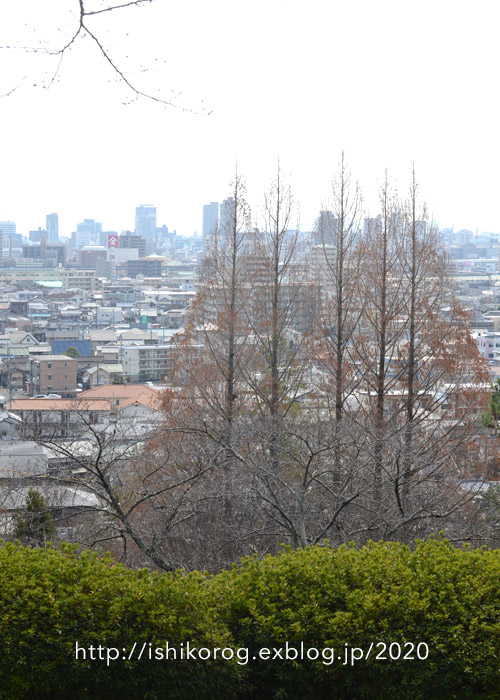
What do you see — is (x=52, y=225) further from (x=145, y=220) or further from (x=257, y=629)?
(x=257, y=629)

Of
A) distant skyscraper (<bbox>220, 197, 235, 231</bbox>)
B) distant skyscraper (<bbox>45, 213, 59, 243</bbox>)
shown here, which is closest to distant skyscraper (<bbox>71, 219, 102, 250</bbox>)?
distant skyscraper (<bbox>45, 213, 59, 243</bbox>)

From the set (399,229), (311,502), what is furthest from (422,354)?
(311,502)

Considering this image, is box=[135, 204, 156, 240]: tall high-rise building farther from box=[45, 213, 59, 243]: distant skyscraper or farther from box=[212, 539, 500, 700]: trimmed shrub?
box=[212, 539, 500, 700]: trimmed shrub

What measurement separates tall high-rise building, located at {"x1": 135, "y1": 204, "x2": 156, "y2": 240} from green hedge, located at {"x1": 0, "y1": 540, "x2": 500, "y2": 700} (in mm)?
157927

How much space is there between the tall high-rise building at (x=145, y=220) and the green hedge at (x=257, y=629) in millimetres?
157927

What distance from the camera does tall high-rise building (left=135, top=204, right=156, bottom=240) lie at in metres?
160

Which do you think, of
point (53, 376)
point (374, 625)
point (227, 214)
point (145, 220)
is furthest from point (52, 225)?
point (374, 625)

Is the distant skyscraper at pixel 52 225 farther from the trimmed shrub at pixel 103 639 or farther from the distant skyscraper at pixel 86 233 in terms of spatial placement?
the trimmed shrub at pixel 103 639

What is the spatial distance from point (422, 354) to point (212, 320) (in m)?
2.40

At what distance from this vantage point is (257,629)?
2.71 m

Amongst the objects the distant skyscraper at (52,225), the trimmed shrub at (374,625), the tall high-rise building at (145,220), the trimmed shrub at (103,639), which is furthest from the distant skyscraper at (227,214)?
the distant skyscraper at (52,225)

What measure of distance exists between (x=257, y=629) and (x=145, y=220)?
162 metres

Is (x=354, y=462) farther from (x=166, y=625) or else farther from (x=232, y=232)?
(x=232, y=232)

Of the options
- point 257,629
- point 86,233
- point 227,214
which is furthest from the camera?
point 86,233
